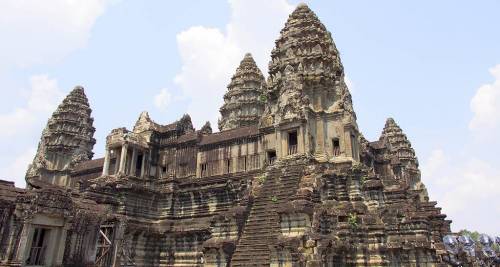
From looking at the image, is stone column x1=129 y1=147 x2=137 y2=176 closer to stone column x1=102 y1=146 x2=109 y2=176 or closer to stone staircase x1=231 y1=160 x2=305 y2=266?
stone column x1=102 y1=146 x2=109 y2=176

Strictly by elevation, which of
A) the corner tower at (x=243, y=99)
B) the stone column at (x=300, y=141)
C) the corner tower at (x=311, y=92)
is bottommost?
the stone column at (x=300, y=141)

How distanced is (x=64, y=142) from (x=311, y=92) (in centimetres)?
3318

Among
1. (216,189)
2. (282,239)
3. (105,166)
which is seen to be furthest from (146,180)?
(282,239)

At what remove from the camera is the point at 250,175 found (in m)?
30.0

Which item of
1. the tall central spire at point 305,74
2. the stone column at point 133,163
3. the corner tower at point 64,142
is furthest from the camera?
the corner tower at point 64,142

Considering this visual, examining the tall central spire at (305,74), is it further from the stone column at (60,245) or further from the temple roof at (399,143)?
the temple roof at (399,143)

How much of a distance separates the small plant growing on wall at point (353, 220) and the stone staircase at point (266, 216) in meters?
3.47

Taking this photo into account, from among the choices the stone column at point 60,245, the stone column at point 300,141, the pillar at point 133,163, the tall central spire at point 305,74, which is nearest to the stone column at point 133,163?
the pillar at point 133,163

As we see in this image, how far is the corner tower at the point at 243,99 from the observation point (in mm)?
50219

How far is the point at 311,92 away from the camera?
99.1ft

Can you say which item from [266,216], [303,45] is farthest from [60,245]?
[303,45]

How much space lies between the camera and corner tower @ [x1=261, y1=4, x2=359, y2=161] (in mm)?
28328

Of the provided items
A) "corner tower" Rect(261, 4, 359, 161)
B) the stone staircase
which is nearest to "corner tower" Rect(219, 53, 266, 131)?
"corner tower" Rect(261, 4, 359, 161)

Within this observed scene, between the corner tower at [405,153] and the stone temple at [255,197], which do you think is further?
the corner tower at [405,153]
